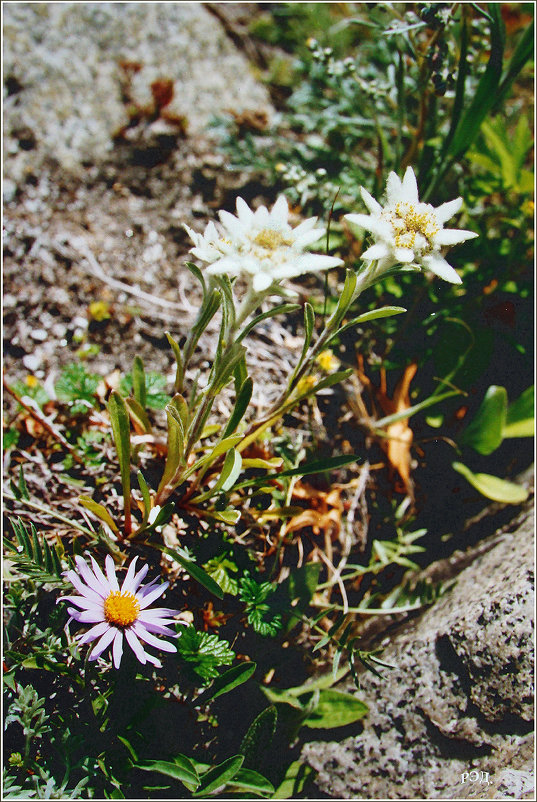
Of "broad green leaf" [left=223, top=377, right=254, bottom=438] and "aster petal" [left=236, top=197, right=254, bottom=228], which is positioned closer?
"aster petal" [left=236, top=197, right=254, bottom=228]

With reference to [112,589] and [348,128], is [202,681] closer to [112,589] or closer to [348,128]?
[112,589]

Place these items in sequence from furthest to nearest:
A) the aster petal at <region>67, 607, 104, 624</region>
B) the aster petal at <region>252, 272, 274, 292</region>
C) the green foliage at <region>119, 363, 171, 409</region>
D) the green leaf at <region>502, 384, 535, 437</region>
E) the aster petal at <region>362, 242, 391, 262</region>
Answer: the green leaf at <region>502, 384, 535, 437</region> → the green foliage at <region>119, 363, 171, 409</region> → the aster petal at <region>67, 607, 104, 624</region> → the aster petal at <region>362, 242, 391, 262</region> → the aster petal at <region>252, 272, 274, 292</region>

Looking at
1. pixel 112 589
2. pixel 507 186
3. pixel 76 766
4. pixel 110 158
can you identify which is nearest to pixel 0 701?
pixel 76 766

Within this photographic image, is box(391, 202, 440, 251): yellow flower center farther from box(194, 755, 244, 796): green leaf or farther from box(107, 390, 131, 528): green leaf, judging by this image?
box(194, 755, 244, 796): green leaf

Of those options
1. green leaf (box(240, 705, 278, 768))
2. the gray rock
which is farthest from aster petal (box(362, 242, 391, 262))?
the gray rock

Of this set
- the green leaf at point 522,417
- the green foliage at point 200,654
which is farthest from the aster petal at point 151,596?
the green leaf at point 522,417

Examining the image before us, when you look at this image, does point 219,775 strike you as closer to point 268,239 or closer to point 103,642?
point 103,642
